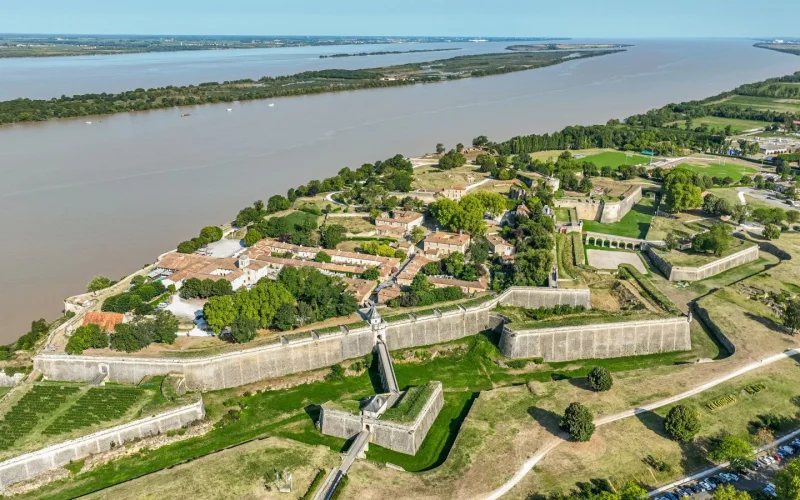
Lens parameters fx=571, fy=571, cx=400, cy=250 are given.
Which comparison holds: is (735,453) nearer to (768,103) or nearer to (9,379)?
(9,379)

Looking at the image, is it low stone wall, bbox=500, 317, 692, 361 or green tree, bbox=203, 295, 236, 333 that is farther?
low stone wall, bbox=500, 317, 692, 361

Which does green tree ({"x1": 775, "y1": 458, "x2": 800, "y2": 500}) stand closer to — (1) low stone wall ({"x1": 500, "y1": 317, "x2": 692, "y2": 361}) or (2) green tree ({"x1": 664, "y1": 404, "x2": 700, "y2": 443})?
(2) green tree ({"x1": 664, "y1": 404, "x2": 700, "y2": 443})

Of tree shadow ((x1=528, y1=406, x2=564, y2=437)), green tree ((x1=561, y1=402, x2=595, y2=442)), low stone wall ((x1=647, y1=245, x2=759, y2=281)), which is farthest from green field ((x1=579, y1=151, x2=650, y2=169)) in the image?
green tree ((x1=561, y1=402, x2=595, y2=442))

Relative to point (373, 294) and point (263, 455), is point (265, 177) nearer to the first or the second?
point (373, 294)

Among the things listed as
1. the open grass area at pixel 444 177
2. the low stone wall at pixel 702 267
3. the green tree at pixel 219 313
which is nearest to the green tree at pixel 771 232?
the low stone wall at pixel 702 267

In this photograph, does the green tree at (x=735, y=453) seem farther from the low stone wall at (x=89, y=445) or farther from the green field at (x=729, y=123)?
the green field at (x=729, y=123)
